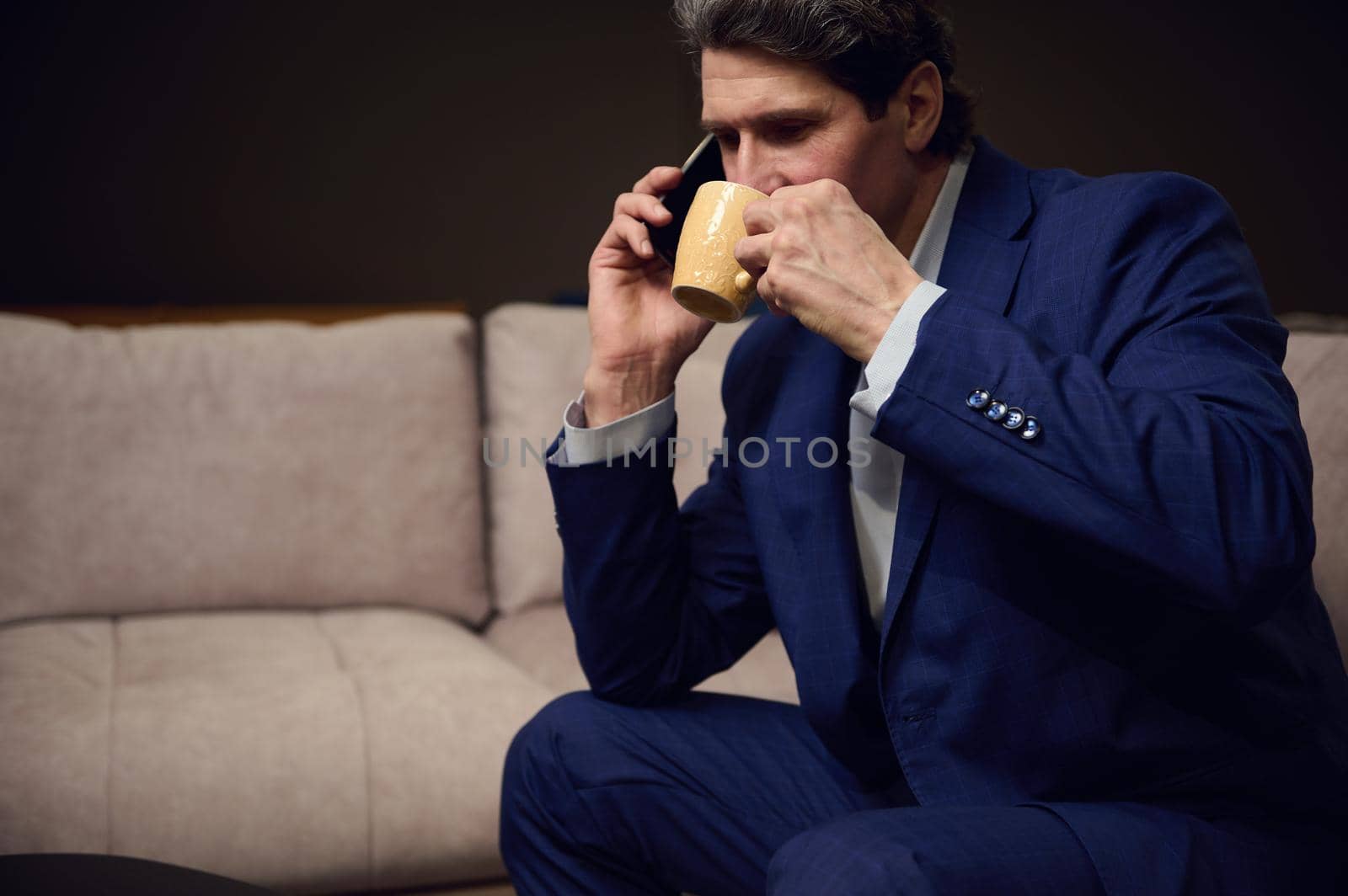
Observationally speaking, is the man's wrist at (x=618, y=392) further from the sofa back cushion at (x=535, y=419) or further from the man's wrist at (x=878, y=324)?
the sofa back cushion at (x=535, y=419)

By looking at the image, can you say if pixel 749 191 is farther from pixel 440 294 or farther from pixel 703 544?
pixel 440 294

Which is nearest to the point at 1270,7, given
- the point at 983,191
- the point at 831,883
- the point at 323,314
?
the point at 323,314

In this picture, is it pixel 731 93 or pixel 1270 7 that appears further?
pixel 1270 7

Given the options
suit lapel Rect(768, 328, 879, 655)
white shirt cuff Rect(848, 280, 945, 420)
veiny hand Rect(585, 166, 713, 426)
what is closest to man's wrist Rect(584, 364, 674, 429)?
veiny hand Rect(585, 166, 713, 426)

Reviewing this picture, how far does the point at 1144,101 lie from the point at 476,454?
2.60 m

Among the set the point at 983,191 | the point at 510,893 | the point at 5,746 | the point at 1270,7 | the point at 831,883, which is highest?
the point at 1270,7

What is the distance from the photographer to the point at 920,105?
3.80 ft

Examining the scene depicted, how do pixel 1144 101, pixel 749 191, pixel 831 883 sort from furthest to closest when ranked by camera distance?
1. pixel 1144 101
2. pixel 749 191
3. pixel 831 883

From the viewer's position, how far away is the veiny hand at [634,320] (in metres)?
1.19

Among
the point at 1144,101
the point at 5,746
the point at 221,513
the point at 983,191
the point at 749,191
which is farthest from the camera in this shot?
the point at 1144,101

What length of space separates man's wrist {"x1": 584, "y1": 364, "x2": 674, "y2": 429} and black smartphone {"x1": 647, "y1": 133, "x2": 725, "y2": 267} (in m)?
0.12

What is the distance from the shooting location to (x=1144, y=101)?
3719 mm

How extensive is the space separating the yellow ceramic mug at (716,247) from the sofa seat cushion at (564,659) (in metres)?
0.74

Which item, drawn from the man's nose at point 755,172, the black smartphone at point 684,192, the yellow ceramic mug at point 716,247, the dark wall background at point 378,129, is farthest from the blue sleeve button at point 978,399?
the dark wall background at point 378,129
